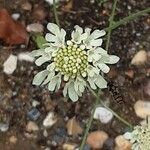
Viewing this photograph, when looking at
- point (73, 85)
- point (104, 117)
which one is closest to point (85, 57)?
point (73, 85)

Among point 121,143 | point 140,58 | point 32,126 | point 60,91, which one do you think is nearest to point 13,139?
point 32,126

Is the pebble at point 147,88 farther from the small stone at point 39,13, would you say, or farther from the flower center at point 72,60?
the flower center at point 72,60

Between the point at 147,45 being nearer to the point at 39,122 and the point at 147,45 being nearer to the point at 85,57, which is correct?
the point at 39,122

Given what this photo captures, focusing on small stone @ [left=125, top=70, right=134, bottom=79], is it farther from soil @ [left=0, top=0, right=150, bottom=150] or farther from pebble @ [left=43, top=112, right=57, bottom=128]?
pebble @ [left=43, top=112, right=57, bottom=128]

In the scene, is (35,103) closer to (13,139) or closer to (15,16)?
(13,139)

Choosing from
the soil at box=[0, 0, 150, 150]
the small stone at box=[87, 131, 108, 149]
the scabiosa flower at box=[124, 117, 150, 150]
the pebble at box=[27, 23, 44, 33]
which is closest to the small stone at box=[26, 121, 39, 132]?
the soil at box=[0, 0, 150, 150]

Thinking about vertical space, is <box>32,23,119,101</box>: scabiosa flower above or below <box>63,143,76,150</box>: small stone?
above

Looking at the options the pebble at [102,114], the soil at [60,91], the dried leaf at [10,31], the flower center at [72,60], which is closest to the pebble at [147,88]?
the soil at [60,91]
